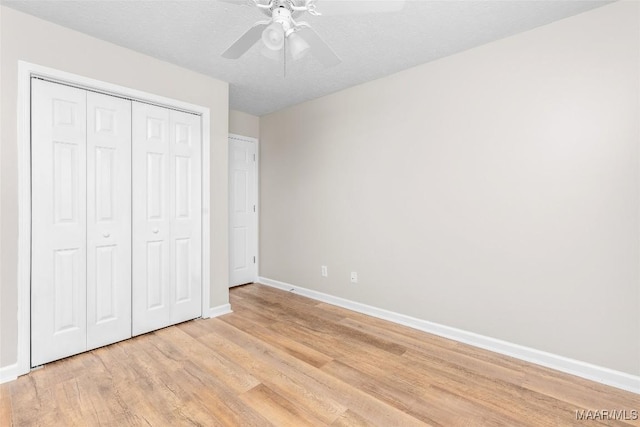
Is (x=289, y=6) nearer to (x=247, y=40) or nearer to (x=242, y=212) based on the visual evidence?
(x=247, y=40)

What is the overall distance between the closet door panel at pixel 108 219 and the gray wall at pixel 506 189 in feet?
6.90

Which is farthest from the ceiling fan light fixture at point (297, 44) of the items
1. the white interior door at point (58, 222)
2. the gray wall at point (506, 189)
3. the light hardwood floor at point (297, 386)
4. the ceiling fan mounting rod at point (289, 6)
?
the light hardwood floor at point (297, 386)

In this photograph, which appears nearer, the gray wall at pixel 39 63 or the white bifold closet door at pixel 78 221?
the gray wall at pixel 39 63

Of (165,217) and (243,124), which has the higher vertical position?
(243,124)

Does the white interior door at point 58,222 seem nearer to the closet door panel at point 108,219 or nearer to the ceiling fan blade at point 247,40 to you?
the closet door panel at point 108,219

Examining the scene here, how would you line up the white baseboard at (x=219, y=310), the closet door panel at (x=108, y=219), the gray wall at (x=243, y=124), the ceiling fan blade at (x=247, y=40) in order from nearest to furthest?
1. the ceiling fan blade at (x=247, y=40)
2. the closet door panel at (x=108, y=219)
3. the white baseboard at (x=219, y=310)
4. the gray wall at (x=243, y=124)

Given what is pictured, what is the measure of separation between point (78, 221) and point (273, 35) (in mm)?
2101

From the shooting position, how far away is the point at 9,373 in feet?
6.64

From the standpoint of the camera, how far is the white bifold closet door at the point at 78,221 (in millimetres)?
2186

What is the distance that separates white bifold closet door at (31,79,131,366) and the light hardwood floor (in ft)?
0.75

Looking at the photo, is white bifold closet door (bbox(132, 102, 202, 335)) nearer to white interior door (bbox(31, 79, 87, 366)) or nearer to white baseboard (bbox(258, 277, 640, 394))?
white interior door (bbox(31, 79, 87, 366))

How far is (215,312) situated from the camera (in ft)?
10.4

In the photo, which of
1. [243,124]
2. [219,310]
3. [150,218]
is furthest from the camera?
[243,124]

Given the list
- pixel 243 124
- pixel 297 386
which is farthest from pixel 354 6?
pixel 243 124
